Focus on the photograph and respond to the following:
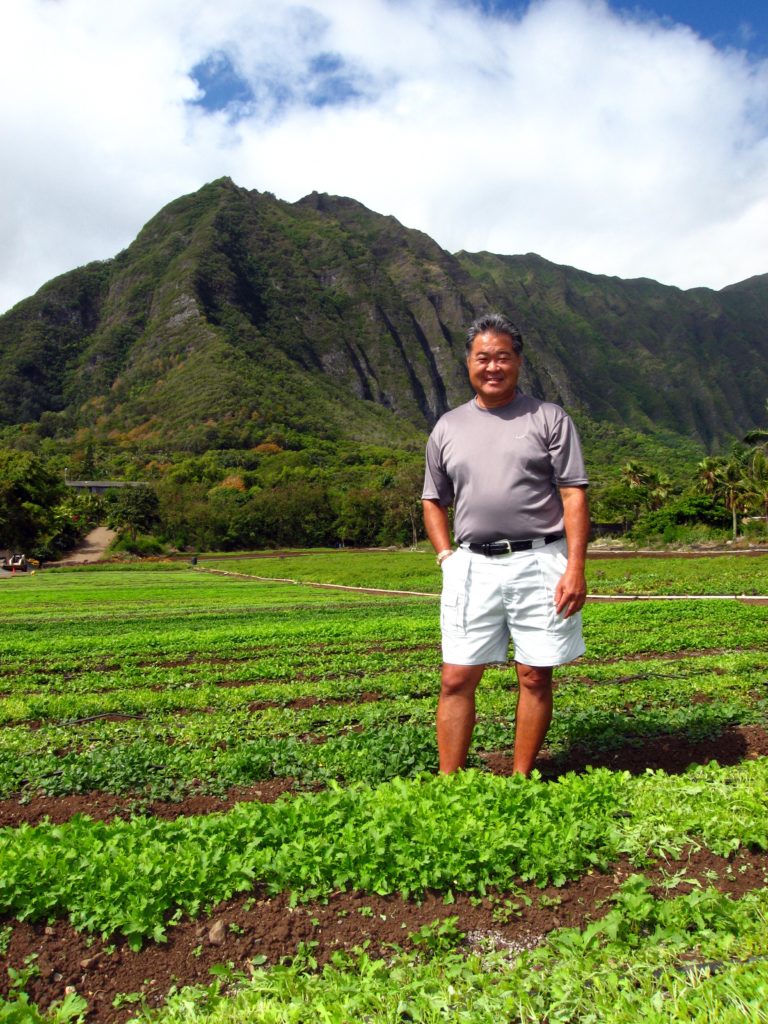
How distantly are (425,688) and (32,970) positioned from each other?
5.82 metres

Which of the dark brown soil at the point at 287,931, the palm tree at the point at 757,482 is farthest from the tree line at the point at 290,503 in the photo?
the dark brown soil at the point at 287,931

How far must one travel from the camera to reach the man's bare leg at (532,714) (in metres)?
4.76

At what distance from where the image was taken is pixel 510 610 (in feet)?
15.6

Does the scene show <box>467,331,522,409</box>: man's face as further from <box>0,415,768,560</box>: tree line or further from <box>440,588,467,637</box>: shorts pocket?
<box>0,415,768,560</box>: tree line

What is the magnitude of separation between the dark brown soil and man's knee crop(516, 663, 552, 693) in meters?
1.28

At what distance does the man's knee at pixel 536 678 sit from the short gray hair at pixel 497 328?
2.15 m

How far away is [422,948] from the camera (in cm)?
310

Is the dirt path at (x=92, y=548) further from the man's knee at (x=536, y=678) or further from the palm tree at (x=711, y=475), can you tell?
the man's knee at (x=536, y=678)

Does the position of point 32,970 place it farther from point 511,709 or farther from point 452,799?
point 511,709

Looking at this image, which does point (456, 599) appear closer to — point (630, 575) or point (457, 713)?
point (457, 713)

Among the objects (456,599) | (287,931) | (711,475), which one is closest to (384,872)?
(287,931)

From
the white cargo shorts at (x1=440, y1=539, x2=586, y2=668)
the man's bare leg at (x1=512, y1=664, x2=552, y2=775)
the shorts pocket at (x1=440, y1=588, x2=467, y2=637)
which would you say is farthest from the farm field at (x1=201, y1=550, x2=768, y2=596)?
the shorts pocket at (x1=440, y1=588, x2=467, y2=637)

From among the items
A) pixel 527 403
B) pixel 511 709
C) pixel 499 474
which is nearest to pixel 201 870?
pixel 499 474

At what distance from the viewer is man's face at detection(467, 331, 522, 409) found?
4.86 m
